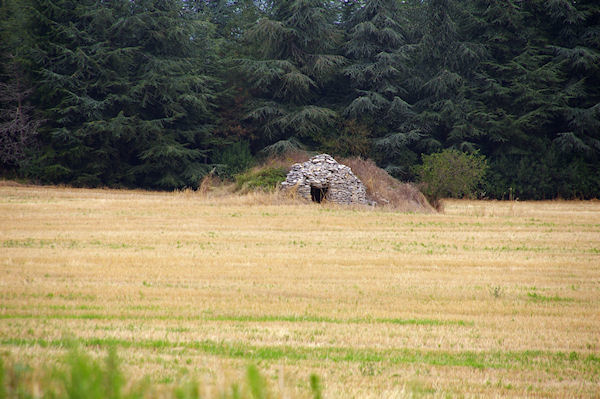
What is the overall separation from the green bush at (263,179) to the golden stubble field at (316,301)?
22.8 ft

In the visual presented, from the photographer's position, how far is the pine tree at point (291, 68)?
→ 41688 millimetres

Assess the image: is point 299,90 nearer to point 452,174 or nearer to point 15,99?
point 452,174

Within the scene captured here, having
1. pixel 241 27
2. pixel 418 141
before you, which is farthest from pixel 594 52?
pixel 241 27

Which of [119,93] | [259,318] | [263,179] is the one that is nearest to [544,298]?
[259,318]

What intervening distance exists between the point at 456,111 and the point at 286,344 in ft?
119

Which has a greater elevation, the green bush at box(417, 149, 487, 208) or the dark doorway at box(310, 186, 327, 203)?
the green bush at box(417, 149, 487, 208)

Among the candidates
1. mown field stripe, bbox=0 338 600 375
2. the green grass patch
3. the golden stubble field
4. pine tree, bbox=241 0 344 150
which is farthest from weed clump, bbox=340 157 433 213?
mown field stripe, bbox=0 338 600 375

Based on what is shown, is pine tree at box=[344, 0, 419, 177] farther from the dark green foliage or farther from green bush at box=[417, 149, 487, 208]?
the dark green foliage

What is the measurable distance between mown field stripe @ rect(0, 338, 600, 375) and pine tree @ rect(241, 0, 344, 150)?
34200mm

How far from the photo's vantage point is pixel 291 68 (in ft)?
138

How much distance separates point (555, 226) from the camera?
75.0ft

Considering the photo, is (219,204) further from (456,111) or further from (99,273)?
(456,111)

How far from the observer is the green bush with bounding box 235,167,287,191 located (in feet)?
94.3

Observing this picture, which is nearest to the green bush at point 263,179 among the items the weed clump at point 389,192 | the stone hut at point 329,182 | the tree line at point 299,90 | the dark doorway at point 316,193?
the stone hut at point 329,182
